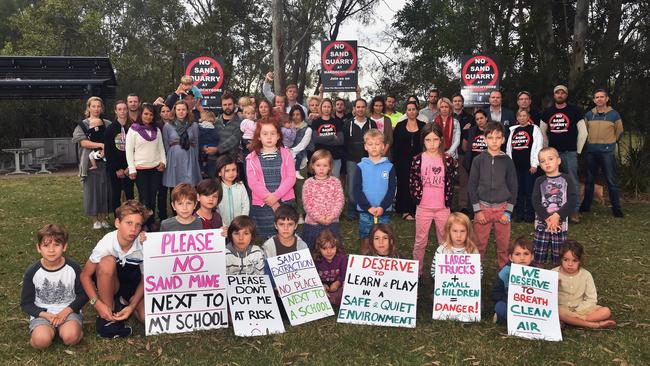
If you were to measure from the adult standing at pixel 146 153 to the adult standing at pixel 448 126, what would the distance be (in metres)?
4.59

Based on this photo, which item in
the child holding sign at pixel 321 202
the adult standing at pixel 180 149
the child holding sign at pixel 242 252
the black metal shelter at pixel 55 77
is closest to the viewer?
the child holding sign at pixel 242 252

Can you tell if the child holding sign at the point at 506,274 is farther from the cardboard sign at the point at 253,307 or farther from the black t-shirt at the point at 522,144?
the black t-shirt at the point at 522,144

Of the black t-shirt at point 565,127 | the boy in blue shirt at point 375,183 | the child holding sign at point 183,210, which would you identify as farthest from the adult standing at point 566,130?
the child holding sign at point 183,210

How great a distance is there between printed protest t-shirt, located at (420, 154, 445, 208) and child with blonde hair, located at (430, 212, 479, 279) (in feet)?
2.23

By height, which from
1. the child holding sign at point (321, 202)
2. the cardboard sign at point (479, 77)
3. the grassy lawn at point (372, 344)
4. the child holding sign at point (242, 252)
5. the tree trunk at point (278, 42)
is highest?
the tree trunk at point (278, 42)

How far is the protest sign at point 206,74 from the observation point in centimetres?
1296

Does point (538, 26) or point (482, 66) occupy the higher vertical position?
point (538, 26)

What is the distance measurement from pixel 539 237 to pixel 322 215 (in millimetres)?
2368

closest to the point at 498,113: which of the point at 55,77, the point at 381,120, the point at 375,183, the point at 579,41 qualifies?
the point at 381,120

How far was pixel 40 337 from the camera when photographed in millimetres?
4336

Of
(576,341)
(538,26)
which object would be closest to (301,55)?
(538,26)

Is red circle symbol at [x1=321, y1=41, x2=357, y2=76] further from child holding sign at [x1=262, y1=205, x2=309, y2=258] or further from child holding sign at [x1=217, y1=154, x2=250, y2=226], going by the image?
child holding sign at [x1=262, y1=205, x2=309, y2=258]

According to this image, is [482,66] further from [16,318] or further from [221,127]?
[16,318]

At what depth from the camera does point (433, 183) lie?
611cm
